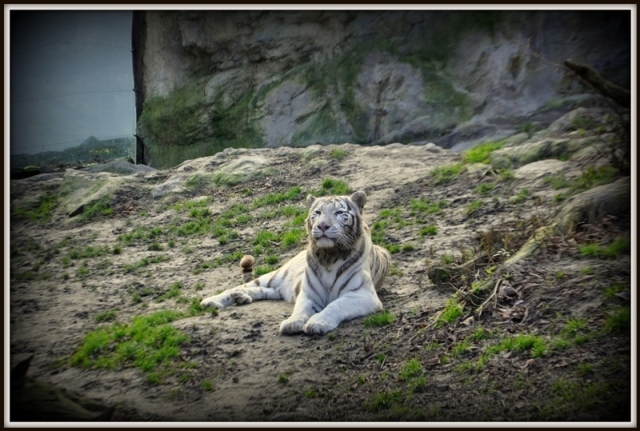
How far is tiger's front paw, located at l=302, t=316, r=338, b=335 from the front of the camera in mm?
6652

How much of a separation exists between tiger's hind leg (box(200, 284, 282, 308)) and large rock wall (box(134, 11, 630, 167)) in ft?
21.1

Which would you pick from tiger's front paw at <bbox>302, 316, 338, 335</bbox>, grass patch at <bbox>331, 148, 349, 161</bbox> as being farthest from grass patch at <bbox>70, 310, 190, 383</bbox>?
grass patch at <bbox>331, 148, 349, 161</bbox>

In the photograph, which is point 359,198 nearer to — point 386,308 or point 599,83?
point 386,308

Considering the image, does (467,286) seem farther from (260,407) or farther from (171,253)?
(171,253)

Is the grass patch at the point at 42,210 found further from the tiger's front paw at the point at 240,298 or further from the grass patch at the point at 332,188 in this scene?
the tiger's front paw at the point at 240,298

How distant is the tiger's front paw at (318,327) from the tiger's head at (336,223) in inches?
33.7

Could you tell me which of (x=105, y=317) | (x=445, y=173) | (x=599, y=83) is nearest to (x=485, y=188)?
(x=445, y=173)

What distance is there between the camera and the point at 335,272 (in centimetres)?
735

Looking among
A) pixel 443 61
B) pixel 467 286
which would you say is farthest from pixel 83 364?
pixel 443 61

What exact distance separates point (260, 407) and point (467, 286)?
96.5 inches

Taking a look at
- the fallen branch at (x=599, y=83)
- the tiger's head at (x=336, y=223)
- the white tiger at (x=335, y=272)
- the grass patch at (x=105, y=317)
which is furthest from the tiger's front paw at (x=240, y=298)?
the fallen branch at (x=599, y=83)

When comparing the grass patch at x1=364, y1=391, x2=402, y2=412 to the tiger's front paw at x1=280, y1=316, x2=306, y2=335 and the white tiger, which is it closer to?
the white tiger

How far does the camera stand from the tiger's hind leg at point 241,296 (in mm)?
7863

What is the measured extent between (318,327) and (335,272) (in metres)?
0.83
